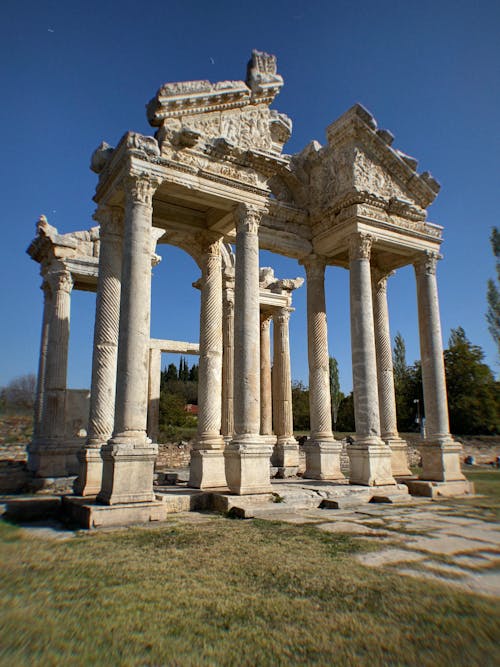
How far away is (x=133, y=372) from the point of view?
33.7 ft

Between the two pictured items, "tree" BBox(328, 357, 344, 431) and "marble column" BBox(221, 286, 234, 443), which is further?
"tree" BBox(328, 357, 344, 431)

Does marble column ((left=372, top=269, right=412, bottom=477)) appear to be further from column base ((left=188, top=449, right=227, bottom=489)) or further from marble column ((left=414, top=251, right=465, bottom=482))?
column base ((left=188, top=449, right=227, bottom=489))

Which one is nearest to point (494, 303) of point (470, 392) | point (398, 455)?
point (470, 392)

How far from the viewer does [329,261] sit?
17625 mm

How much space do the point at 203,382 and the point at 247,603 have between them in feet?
28.8

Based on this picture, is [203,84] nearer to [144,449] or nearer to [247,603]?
[144,449]

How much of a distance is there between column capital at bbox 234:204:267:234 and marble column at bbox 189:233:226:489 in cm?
198

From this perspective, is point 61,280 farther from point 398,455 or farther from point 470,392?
point 470,392

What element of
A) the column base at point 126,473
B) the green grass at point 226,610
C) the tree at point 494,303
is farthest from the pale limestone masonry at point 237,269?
the tree at point 494,303

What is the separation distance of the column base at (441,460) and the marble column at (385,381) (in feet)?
2.78

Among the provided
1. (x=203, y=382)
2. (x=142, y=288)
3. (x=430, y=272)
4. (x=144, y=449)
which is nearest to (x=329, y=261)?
(x=430, y=272)

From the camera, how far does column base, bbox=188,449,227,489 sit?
12445 millimetres

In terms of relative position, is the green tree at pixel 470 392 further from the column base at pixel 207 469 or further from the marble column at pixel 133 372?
the marble column at pixel 133 372

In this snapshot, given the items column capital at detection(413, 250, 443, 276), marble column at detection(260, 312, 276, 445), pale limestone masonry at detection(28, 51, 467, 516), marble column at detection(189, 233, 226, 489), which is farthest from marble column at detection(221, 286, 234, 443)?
column capital at detection(413, 250, 443, 276)
